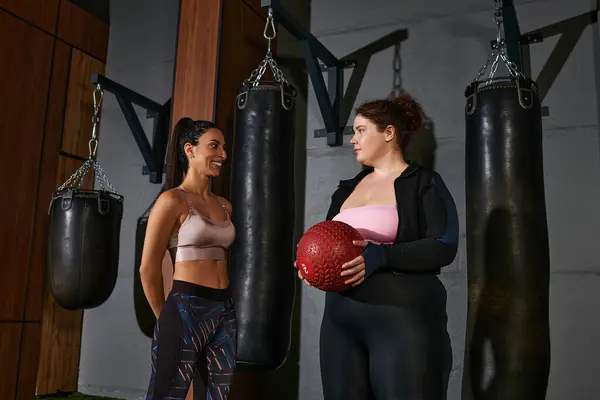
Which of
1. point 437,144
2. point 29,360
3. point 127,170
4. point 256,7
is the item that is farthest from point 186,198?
point 29,360

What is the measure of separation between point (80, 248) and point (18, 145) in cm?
98

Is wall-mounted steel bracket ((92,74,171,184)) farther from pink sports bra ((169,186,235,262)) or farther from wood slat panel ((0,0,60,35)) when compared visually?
pink sports bra ((169,186,235,262))

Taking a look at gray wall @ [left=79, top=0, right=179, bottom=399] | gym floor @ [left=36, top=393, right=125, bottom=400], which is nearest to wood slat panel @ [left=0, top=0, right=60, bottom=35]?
gray wall @ [left=79, top=0, right=179, bottom=399]

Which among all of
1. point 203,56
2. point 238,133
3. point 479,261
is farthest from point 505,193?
point 203,56

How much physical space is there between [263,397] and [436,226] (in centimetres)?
208

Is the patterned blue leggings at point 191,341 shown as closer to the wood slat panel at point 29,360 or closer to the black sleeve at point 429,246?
the black sleeve at point 429,246

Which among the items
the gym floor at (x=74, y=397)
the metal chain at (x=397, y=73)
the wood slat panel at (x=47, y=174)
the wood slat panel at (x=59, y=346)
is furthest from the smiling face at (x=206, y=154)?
the gym floor at (x=74, y=397)

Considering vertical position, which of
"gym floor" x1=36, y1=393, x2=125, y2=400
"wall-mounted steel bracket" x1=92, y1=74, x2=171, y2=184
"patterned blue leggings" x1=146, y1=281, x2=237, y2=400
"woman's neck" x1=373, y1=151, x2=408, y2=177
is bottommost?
"gym floor" x1=36, y1=393, x2=125, y2=400

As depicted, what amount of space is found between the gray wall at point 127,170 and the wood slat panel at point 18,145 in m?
0.60

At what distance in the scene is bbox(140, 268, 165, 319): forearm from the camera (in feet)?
7.13

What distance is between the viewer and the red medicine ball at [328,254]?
173cm

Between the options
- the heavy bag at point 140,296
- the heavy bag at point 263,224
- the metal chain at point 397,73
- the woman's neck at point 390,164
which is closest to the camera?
the woman's neck at point 390,164

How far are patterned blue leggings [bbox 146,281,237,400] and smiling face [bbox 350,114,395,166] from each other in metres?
0.80

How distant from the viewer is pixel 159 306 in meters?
2.22
